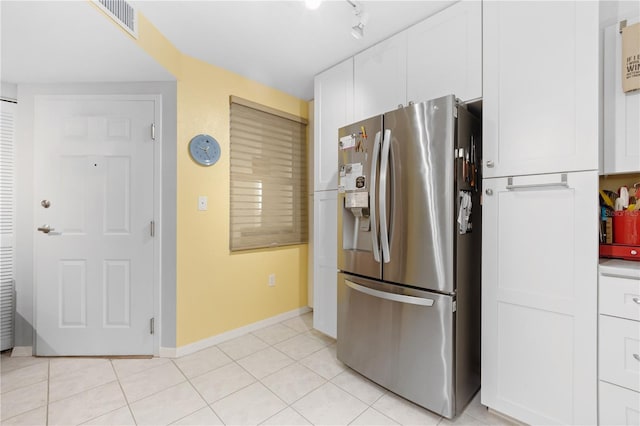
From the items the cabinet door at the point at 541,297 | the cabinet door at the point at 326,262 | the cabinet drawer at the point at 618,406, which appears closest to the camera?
the cabinet drawer at the point at 618,406

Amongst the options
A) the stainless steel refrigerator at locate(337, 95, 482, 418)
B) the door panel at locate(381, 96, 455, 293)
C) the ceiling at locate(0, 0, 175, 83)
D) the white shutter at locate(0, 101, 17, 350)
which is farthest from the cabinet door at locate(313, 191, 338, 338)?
the white shutter at locate(0, 101, 17, 350)

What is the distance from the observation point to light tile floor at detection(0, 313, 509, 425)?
5.27 ft

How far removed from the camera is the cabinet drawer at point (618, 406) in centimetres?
118

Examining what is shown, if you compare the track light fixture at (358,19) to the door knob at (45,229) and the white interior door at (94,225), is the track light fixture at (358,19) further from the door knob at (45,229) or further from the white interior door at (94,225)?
the door knob at (45,229)

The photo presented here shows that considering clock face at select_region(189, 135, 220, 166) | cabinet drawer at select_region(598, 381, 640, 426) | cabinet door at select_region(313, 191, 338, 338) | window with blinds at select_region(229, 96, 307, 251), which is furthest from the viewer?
window with blinds at select_region(229, 96, 307, 251)

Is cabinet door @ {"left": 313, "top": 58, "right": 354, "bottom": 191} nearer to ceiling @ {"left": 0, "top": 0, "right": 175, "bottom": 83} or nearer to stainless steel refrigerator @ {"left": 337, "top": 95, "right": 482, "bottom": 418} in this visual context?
stainless steel refrigerator @ {"left": 337, "top": 95, "right": 482, "bottom": 418}

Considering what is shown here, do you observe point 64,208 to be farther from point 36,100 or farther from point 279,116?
point 279,116

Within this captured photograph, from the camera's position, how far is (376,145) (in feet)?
5.77

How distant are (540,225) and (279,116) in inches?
97.0

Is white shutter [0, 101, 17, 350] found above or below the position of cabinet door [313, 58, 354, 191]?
below

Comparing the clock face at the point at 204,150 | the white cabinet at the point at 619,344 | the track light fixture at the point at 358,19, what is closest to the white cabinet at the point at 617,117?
the white cabinet at the point at 619,344

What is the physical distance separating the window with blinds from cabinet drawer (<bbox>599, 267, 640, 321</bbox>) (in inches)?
96.1

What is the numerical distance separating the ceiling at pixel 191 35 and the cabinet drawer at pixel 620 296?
174 cm

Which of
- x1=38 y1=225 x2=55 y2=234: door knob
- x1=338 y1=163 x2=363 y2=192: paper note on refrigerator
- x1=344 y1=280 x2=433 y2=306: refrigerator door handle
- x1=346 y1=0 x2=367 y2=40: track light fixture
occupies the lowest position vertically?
x1=344 y1=280 x2=433 y2=306: refrigerator door handle
